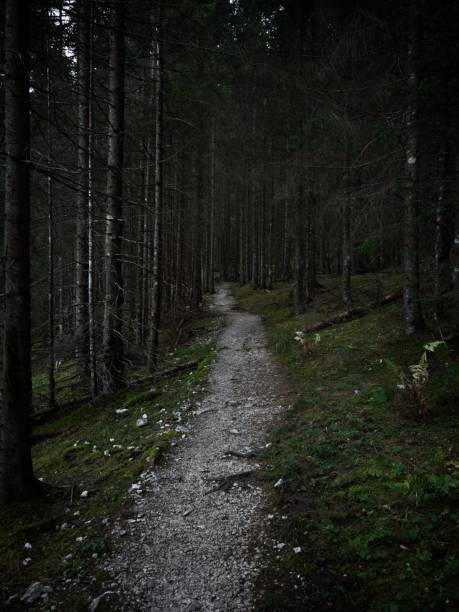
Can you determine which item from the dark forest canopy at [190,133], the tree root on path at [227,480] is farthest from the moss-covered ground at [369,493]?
the dark forest canopy at [190,133]

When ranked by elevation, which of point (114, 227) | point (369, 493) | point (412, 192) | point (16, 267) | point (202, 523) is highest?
point (412, 192)

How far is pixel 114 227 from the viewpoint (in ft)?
29.7

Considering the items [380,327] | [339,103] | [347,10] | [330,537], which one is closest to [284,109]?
[347,10]

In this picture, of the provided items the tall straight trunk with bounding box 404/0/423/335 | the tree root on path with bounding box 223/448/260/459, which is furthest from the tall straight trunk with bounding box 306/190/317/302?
the tree root on path with bounding box 223/448/260/459

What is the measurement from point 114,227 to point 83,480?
237 inches

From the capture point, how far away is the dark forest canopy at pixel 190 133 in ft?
16.5

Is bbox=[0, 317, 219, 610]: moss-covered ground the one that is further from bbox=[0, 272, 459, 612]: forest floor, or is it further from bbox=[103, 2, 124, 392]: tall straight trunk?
bbox=[103, 2, 124, 392]: tall straight trunk

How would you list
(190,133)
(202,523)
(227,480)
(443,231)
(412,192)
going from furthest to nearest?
(190,133), (443,231), (412,192), (227,480), (202,523)

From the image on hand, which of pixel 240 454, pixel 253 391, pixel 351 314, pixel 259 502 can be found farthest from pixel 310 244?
pixel 259 502

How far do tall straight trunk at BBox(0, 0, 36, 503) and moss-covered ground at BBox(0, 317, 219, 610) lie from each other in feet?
2.29

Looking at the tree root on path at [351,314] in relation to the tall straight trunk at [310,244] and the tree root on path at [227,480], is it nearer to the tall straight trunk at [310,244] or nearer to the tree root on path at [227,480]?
the tall straight trunk at [310,244]

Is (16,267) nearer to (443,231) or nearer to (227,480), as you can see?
(227,480)

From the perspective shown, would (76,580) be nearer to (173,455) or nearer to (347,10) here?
(173,455)

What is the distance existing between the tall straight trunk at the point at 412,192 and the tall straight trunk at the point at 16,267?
7.69 m
